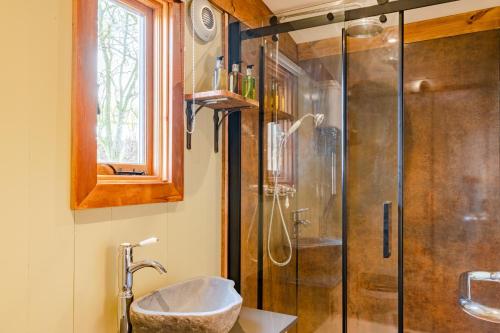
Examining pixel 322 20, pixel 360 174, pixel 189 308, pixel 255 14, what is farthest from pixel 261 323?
pixel 255 14

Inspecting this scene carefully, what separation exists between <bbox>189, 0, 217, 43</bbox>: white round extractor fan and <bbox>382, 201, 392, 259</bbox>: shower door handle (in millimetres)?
1513

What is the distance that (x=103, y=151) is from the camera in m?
1.47

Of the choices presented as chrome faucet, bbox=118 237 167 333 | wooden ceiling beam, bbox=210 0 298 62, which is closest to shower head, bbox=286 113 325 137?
wooden ceiling beam, bbox=210 0 298 62

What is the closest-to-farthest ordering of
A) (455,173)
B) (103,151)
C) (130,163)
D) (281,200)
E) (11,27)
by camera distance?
(11,27) < (103,151) < (130,163) < (281,200) < (455,173)

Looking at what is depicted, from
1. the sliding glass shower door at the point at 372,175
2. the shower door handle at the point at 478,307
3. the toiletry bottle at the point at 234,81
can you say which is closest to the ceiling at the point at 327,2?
the sliding glass shower door at the point at 372,175

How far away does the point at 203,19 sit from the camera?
1.95 meters

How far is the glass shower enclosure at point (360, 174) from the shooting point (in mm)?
2354

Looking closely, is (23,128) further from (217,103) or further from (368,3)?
(368,3)

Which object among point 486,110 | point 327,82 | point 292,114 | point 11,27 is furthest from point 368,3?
point 11,27

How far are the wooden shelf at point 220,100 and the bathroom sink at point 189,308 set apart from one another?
2.79 ft

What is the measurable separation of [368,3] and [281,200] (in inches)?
52.4

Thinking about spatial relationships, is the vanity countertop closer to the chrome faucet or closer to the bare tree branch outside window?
the chrome faucet

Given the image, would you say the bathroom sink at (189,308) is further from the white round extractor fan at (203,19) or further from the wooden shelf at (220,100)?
the white round extractor fan at (203,19)

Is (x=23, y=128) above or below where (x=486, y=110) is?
below
